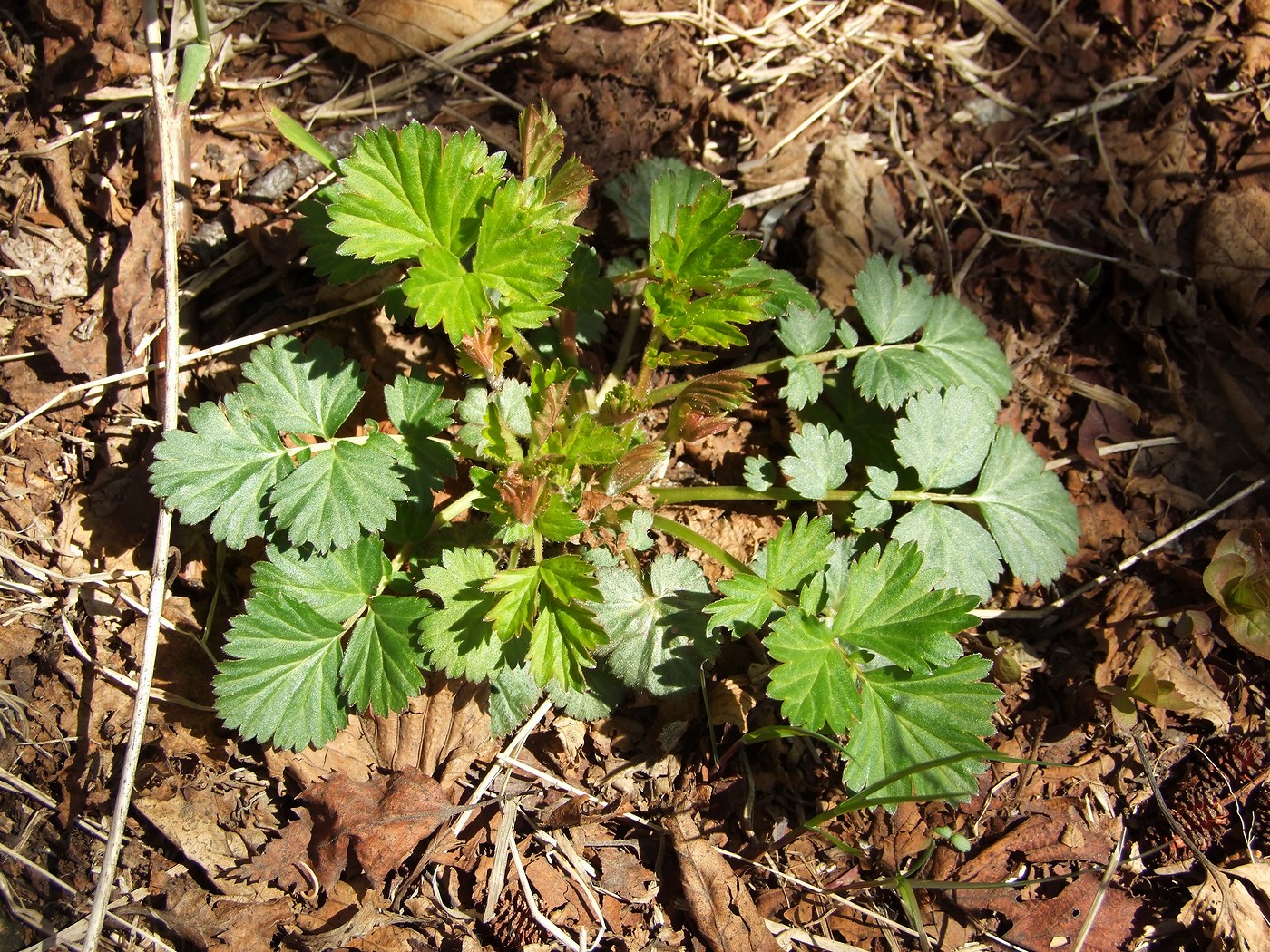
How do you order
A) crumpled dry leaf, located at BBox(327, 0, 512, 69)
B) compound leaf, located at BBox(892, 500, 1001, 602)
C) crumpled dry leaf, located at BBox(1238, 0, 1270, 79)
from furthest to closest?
crumpled dry leaf, located at BBox(1238, 0, 1270, 79) < crumpled dry leaf, located at BBox(327, 0, 512, 69) < compound leaf, located at BBox(892, 500, 1001, 602)

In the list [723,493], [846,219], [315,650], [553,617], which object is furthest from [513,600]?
[846,219]

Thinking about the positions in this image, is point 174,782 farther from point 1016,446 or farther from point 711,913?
point 1016,446

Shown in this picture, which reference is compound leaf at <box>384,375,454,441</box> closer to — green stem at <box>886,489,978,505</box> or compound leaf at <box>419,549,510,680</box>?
compound leaf at <box>419,549,510,680</box>

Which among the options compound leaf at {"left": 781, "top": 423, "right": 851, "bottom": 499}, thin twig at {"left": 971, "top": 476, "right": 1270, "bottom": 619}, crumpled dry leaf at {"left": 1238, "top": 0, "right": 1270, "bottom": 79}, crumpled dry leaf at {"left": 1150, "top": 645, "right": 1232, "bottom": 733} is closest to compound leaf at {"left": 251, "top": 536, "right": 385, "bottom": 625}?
compound leaf at {"left": 781, "top": 423, "right": 851, "bottom": 499}

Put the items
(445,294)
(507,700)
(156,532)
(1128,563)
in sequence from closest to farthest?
(445,294) < (507,700) < (156,532) < (1128,563)

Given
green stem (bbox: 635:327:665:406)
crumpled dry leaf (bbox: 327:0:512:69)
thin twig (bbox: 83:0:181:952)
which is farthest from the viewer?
crumpled dry leaf (bbox: 327:0:512:69)

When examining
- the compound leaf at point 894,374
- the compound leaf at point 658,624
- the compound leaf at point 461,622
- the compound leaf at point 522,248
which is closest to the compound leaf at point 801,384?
the compound leaf at point 894,374

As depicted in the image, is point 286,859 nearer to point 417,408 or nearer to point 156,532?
point 156,532
